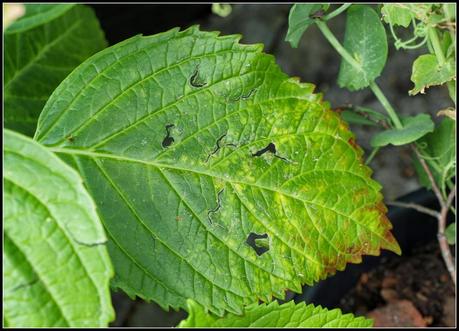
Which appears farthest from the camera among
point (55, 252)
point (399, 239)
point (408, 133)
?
point (399, 239)

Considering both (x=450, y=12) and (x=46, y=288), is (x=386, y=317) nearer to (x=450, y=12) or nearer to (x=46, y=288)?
(x=450, y=12)

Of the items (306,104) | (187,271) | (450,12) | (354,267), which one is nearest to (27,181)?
(187,271)

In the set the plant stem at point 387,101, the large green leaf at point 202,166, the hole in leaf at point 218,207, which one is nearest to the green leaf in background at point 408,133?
the plant stem at point 387,101

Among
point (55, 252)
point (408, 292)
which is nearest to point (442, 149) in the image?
point (408, 292)

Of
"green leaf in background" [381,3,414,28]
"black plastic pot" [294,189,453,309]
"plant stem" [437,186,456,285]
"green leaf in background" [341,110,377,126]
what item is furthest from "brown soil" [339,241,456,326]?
"green leaf in background" [381,3,414,28]

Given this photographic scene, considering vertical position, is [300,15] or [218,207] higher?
[300,15]

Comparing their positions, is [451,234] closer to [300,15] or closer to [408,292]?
[408,292]

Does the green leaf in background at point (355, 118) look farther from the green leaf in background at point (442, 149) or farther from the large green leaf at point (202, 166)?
the large green leaf at point (202, 166)
